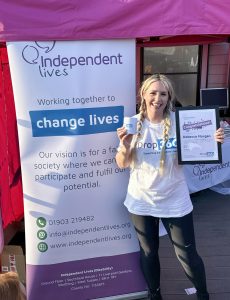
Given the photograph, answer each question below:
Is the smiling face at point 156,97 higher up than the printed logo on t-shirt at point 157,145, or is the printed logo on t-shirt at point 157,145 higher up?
the smiling face at point 156,97

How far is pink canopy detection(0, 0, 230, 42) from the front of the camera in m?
2.30

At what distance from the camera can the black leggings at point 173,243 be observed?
248 cm

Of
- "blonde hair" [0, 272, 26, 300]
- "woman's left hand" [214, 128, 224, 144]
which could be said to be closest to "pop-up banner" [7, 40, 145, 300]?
"woman's left hand" [214, 128, 224, 144]

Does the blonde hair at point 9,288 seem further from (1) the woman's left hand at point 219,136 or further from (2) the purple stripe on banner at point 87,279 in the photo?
(1) the woman's left hand at point 219,136

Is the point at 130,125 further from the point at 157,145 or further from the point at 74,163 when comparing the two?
the point at 74,163

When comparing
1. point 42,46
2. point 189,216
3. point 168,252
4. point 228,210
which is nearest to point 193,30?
point 42,46

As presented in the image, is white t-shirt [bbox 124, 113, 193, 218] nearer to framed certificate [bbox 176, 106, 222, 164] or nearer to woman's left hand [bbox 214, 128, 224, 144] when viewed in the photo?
framed certificate [bbox 176, 106, 222, 164]

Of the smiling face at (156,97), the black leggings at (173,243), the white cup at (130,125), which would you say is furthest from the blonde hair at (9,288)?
the smiling face at (156,97)

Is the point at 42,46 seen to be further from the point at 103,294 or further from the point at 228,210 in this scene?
the point at 228,210

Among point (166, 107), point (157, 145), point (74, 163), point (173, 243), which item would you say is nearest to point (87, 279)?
point (173, 243)

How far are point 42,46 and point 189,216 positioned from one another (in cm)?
138

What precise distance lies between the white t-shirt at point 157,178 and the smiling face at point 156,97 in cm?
9

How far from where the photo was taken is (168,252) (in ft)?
12.4

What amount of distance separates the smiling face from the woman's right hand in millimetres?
205
